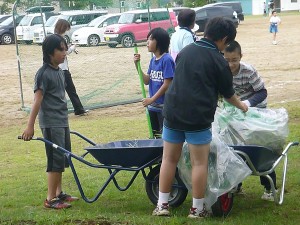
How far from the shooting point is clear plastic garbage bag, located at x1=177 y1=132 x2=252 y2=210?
226 inches

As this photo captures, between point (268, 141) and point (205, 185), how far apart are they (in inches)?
35.1

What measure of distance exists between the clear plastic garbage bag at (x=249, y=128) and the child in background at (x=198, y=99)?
1.47ft

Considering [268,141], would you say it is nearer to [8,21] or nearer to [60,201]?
[60,201]

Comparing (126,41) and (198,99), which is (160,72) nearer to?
(198,99)

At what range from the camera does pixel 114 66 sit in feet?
53.4

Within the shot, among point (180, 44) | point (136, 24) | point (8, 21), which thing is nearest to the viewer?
Answer: point (180, 44)

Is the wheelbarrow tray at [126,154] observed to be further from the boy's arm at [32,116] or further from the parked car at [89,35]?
the parked car at [89,35]

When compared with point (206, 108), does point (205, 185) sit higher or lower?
lower

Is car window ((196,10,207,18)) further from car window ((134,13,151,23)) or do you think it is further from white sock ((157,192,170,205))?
white sock ((157,192,170,205))

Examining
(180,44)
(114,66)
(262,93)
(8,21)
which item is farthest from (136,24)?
(8,21)

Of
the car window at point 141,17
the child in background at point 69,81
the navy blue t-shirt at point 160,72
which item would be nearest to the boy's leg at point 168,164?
the navy blue t-shirt at point 160,72

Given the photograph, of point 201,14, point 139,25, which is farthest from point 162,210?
point 201,14

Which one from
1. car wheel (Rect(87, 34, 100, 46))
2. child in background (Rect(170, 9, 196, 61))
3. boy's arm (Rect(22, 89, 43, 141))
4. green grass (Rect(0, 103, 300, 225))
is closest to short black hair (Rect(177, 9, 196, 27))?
child in background (Rect(170, 9, 196, 61))

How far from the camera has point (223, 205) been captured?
598cm
